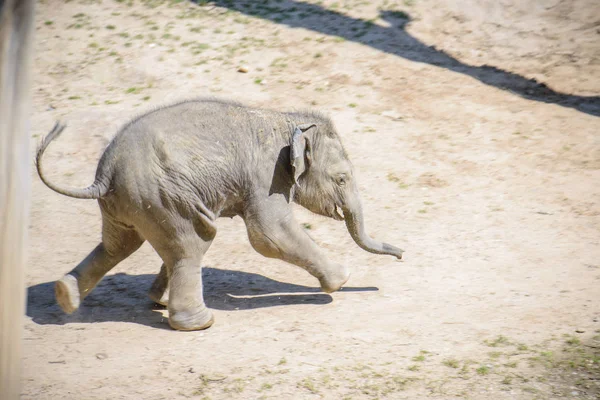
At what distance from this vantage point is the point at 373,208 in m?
7.65

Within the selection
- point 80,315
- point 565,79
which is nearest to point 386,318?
point 80,315

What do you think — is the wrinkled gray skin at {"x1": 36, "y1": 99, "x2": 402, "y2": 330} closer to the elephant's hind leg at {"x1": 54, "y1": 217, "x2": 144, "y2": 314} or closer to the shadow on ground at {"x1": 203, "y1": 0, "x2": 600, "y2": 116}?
the elephant's hind leg at {"x1": 54, "y1": 217, "x2": 144, "y2": 314}

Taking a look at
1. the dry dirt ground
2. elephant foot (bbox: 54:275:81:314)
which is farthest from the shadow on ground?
elephant foot (bbox: 54:275:81:314)

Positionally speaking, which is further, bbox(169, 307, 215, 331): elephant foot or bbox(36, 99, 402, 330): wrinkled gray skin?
bbox(169, 307, 215, 331): elephant foot

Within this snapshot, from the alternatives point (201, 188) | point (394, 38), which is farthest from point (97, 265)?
point (394, 38)

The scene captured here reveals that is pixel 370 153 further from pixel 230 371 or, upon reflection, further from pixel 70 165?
pixel 230 371

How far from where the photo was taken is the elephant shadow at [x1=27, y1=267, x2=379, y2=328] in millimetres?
5938

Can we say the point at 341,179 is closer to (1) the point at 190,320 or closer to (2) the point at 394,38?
(1) the point at 190,320

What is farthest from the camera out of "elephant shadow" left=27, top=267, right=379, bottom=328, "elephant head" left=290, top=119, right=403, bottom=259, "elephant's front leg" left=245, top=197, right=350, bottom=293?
"elephant shadow" left=27, top=267, right=379, bottom=328

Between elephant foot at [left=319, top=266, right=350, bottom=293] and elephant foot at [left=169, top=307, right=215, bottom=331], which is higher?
elephant foot at [left=319, top=266, right=350, bottom=293]

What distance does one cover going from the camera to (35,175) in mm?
8641

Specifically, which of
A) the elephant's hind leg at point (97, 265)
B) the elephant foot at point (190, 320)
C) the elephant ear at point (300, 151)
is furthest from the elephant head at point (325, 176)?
the elephant's hind leg at point (97, 265)

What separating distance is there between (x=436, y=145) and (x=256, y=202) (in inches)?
148

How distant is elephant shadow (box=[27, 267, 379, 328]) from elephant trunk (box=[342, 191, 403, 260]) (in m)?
0.33
